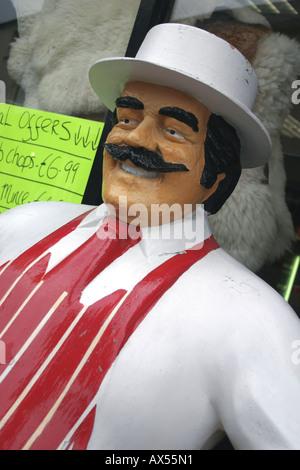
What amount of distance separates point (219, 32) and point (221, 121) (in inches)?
31.7

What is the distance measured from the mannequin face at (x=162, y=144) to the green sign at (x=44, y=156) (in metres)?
0.78

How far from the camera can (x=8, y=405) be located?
4.15ft

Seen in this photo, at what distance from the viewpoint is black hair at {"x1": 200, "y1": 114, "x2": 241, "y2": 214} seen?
148 cm

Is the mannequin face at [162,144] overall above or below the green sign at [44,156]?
above

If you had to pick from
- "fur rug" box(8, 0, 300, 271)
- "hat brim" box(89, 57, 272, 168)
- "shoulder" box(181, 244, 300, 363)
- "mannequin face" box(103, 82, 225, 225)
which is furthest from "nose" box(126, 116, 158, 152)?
"fur rug" box(8, 0, 300, 271)

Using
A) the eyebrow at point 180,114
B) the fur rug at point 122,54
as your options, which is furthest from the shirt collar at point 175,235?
the fur rug at point 122,54

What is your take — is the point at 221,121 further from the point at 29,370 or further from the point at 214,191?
the point at 29,370

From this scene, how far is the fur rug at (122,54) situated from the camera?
2.04 metres

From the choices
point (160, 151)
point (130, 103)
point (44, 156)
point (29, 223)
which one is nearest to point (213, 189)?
point (160, 151)

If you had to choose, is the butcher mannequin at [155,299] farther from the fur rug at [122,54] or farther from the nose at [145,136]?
the fur rug at [122,54]

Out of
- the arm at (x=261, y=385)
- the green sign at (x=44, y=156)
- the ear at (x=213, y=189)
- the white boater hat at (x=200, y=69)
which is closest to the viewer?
the arm at (x=261, y=385)

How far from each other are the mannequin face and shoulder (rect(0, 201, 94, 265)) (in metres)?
0.25

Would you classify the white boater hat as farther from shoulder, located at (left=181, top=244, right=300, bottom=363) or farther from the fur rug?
the fur rug

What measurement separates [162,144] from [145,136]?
0.05 metres
